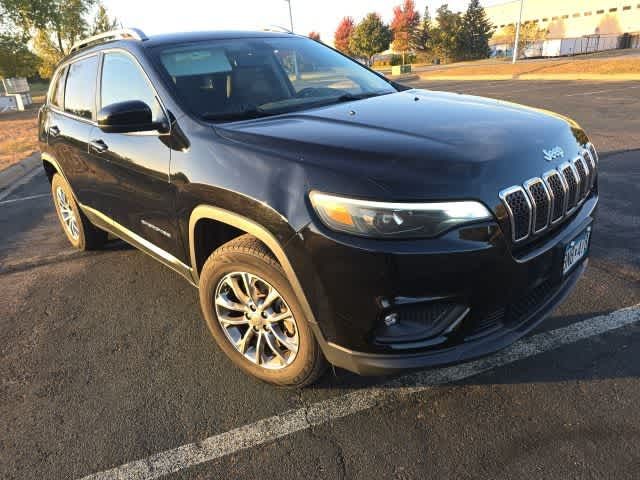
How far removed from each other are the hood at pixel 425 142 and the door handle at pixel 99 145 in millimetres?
1254

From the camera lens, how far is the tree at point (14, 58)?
28359 mm

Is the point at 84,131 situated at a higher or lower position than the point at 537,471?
higher

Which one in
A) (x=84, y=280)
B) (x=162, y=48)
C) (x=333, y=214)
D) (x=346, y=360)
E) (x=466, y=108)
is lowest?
(x=84, y=280)

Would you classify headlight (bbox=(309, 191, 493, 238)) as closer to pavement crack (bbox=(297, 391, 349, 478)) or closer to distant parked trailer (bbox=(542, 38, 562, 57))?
pavement crack (bbox=(297, 391, 349, 478))

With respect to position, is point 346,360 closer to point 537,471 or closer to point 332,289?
point 332,289

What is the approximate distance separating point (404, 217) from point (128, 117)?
1.66 m

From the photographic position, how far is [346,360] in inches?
80.9

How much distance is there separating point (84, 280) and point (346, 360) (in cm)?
290

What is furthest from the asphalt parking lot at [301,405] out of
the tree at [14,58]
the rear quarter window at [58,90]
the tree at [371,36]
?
the tree at [371,36]

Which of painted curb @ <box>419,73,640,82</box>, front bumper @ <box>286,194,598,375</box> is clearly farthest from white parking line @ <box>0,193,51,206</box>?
painted curb @ <box>419,73,640,82</box>

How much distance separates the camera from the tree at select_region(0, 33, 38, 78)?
28359mm

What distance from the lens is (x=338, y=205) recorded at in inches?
74.0

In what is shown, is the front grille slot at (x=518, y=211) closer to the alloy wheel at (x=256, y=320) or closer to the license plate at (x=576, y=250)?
the license plate at (x=576, y=250)

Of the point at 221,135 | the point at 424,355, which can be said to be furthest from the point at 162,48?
the point at 424,355
